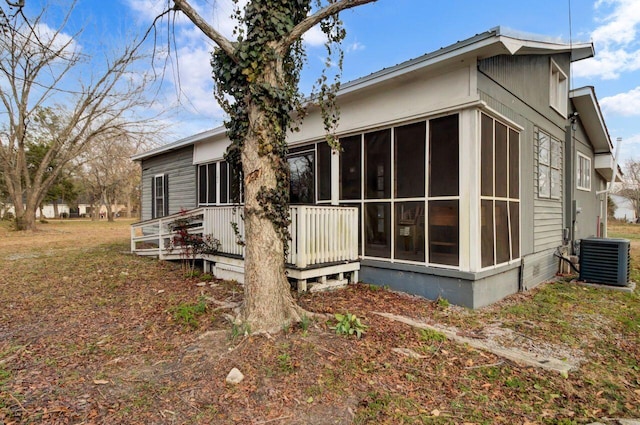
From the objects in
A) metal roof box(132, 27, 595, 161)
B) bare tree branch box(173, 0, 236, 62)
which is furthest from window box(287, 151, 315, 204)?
bare tree branch box(173, 0, 236, 62)

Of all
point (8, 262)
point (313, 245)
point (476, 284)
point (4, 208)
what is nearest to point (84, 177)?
point (4, 208)

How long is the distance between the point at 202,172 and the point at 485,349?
891cm

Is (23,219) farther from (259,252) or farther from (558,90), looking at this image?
(558,90)

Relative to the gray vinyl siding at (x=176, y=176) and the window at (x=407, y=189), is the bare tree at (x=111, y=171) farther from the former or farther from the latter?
the window at (x=407, y=189)

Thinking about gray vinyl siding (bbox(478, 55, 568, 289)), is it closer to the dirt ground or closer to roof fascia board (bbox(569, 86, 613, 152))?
roof fascia board (bbox(569, 86, 613, 152))

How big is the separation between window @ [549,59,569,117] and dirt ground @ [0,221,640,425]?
4.70 metres

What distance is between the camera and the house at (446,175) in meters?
4.78

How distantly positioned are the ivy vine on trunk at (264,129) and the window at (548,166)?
5320 millimetres

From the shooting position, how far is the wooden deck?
205 inches

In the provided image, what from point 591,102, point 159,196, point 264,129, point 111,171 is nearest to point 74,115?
point 159,196

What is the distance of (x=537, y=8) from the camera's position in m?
6.49

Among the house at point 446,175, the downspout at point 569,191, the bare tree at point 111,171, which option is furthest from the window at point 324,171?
the bare tree at point 111,171

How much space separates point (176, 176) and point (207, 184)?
2.09 metres

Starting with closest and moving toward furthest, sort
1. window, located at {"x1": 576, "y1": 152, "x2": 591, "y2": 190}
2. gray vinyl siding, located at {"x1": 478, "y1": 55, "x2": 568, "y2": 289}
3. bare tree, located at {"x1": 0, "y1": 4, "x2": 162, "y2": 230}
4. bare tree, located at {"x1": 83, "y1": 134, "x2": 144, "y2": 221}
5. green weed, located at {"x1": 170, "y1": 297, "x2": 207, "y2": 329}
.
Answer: green weed, located at {"x1": 170, "y1": 297, "x2": 207, "y2": 329}
gray vinyl siding, located at {"x1": 478, "y1": 55, "x2": 568, "y2": 289}
window, located at {"x1": 576, "y1": 152, "x2": 591, "y2": 190}
bare tree, located at {"x1": 0, "y1": 4, "x2": 162, "y2": 230}
bare tree, located at {"x1": 83, "y1": 134, "x2": 144, "y2": 221}
